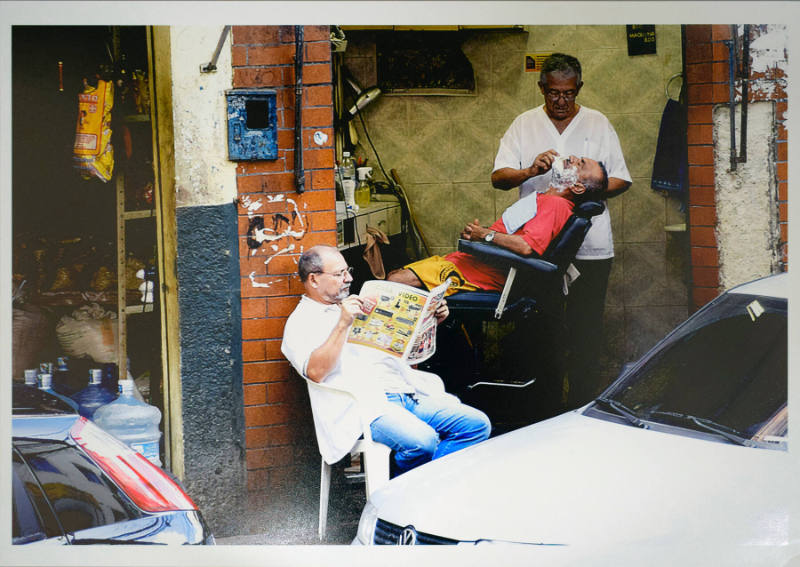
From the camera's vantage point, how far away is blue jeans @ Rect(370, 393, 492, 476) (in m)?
4.11

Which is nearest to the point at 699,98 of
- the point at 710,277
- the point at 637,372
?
the point at 710,277

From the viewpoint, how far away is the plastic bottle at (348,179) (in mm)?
4559

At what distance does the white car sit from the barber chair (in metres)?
0.36

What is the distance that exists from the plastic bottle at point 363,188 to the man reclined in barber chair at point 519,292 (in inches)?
20.1

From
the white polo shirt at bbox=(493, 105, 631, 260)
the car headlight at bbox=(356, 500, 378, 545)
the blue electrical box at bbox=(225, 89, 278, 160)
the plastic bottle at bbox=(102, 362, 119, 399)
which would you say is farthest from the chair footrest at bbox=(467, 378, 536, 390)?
the plastic bottle at bbox=(102, 362, 119, 399)

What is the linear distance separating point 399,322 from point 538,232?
35.1 inches

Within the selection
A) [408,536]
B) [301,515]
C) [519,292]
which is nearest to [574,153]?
[519,292]

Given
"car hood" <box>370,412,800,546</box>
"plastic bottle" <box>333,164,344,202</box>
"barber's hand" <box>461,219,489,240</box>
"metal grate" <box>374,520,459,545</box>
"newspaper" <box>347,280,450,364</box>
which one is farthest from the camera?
"plastic bottle" <box>333,164,344,202</box>

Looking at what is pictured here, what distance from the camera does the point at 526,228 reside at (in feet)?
14.3

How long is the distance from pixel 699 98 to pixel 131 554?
3881 millimetres

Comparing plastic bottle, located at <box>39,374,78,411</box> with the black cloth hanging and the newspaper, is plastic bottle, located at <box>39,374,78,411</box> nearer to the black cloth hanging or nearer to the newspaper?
the newspaper

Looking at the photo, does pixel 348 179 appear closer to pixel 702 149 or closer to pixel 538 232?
pixel 538 232

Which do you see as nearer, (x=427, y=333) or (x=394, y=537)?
(x=394, y=537)

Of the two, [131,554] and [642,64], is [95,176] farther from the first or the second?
[642,64]
